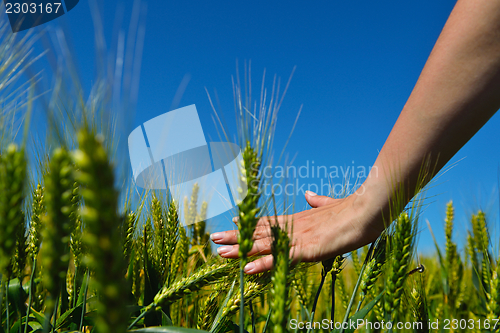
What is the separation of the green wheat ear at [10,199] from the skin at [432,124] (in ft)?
1.91

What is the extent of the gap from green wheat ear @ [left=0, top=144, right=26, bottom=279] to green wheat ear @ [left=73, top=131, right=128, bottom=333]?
12.6 inches

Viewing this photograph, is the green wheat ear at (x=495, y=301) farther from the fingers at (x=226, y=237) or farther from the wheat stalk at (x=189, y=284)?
the fingers at (x=226, y=237)

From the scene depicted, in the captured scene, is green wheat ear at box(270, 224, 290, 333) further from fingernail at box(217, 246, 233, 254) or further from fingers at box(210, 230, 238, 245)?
fingers at box(210, 230, 238, 245)

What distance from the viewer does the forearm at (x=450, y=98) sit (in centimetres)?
97

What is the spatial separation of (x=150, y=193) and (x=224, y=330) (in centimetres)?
77

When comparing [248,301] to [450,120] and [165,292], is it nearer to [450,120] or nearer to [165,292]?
[165,292]

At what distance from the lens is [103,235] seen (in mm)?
384

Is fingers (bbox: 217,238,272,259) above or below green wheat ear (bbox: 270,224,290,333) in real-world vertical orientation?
above

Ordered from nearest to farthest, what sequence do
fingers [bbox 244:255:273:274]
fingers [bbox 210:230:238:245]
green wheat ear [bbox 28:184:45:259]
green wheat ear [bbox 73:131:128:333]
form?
green wheat ear [bbox 73:131:128:333] < green wheat ear [bbox 28:184:45:259] < fingers [bbox 244:255:273:274] < fingers [bbox 210:230:238:245]

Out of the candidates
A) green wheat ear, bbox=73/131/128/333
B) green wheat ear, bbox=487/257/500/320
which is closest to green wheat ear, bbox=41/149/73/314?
green wheat ear, bbox=73/131/128/333

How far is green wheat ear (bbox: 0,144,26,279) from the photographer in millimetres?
572

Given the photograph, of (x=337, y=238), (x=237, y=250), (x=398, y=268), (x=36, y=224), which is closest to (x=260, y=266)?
(x=237, y=250)

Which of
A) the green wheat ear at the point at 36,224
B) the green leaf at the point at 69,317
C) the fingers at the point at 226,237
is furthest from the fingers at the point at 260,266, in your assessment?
the green wheat ear at the point at 36,224

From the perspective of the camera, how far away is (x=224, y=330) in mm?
1123
